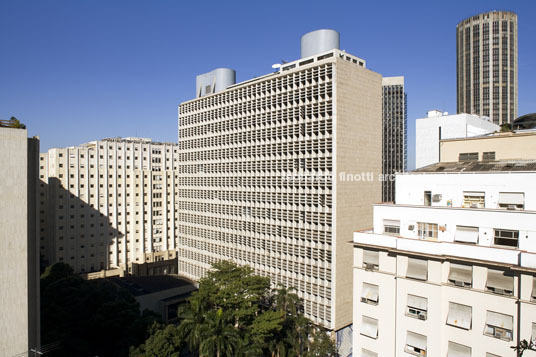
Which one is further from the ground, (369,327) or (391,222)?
(391,222)

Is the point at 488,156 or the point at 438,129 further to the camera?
the point at 438,129

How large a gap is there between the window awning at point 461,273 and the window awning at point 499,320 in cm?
230

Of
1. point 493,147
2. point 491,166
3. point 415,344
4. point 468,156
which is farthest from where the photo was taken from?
point 468,156

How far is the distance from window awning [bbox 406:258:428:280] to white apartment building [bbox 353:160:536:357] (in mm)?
73

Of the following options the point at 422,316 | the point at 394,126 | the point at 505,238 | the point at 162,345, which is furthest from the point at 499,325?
the point at 394,126

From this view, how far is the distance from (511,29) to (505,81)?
2124cm

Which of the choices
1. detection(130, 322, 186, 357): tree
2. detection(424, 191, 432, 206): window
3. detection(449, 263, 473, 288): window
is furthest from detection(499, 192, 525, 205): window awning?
detection(130, 322, 186, 357): tree

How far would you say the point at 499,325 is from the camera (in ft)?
76.6

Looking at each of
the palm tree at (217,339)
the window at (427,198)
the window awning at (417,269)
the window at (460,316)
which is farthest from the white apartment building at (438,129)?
the palm tree at (217,339)

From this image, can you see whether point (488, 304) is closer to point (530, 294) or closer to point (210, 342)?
point (530, 294)

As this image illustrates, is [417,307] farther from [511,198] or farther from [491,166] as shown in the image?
[491,166]

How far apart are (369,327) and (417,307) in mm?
4685

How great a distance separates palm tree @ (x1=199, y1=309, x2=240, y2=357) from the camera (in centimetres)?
2936

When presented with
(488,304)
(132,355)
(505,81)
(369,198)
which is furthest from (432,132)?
(505,81)
